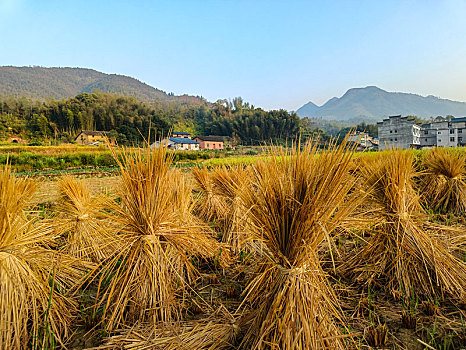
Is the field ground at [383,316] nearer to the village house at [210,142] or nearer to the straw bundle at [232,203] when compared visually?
the straw bundle at [232,203]

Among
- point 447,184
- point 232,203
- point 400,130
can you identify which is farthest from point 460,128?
point 232,203

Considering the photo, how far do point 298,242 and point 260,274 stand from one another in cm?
33

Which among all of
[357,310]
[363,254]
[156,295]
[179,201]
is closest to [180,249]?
[156,295]

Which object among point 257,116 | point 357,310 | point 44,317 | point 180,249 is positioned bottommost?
point 357,310

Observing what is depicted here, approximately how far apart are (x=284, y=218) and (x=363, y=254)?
5.31ft

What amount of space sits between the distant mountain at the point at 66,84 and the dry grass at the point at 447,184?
141682 millimetres

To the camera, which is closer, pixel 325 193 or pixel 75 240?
pixel 325 193

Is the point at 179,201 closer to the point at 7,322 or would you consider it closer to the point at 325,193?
the point at 7,322

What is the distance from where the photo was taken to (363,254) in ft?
7.80

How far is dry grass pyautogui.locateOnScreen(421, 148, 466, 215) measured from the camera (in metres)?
4.52

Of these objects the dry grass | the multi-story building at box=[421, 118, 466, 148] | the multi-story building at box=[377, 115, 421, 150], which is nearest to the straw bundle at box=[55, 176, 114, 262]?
the dry grass

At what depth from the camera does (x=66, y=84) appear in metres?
157

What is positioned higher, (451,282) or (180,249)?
(180,249)

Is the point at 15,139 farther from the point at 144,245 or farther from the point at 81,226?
the point at 144,245
